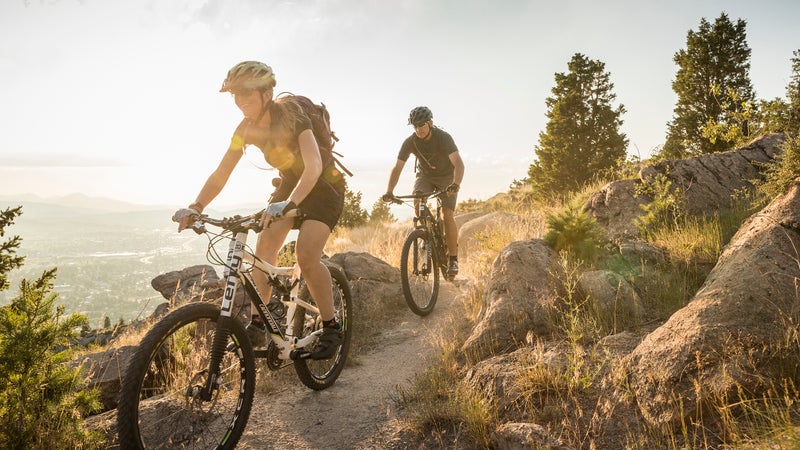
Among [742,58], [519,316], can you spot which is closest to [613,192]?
[519,316]

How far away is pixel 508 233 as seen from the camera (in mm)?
9367

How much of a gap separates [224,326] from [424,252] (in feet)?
14.9

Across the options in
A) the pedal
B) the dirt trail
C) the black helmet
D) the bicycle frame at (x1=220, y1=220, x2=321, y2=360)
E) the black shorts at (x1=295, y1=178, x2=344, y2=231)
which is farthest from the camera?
the black helmet

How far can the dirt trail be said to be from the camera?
3662 mm

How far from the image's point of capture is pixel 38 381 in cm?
297

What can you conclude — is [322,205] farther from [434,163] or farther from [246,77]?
[434,163]

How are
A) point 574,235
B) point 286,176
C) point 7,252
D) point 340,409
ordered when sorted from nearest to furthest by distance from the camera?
point 340,409, point 286,176, point 7,252, point 574,235

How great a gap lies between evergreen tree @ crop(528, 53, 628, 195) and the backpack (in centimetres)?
2283

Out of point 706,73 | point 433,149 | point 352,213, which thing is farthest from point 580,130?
point 433,149

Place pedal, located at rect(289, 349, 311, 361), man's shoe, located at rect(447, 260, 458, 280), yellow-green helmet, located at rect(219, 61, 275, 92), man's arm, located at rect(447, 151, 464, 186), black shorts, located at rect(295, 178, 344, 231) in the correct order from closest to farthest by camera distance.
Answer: yellow-green helmet, located at rect(219, 61, 275, 92) < pedal, located at rect(289, 349, 311, 361) < black shorts, located at rect(295, 178, 344, 231) < man's arm, located at rect(447, 151, 464, 186) < man's shoe, located at rect(447, 260, 458, 280)

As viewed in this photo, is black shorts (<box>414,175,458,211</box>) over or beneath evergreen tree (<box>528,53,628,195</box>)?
beneath

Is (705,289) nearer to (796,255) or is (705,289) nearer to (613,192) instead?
(796,255)

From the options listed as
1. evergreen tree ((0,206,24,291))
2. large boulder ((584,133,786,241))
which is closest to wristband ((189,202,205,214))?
evergreen tree ((0,206,24,291))

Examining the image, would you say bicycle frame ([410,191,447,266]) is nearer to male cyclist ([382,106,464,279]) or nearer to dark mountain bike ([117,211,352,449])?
male cyclist ([382,106,464,279])
